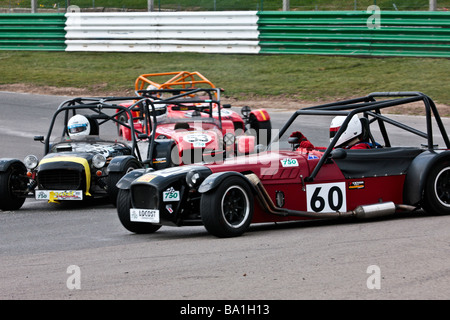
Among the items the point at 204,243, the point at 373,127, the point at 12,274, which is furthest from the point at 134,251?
the point at 373,127

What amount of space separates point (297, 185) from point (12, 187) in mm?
4293

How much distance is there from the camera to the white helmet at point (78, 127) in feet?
39.1

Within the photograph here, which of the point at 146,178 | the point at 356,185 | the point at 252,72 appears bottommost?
the point at 356,185

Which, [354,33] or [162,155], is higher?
[354,33]

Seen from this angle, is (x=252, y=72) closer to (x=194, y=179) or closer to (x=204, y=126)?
(x=204, y=126)

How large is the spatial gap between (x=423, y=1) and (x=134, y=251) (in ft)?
77.0

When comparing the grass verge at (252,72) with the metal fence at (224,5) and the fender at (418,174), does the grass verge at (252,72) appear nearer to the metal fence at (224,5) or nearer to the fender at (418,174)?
the metal fence at (224,5)

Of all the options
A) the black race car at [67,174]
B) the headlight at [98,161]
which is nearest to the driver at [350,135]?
the black race car at [67,174]

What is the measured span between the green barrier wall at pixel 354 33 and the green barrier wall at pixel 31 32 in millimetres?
6520

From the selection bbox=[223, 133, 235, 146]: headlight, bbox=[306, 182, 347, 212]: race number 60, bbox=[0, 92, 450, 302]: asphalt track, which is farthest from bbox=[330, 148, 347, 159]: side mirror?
bbox=[223, 133, 235, 146]: headlight

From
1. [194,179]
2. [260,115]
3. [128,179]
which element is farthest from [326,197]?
[260,115]

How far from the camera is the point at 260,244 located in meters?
7.07

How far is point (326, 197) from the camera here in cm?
830
